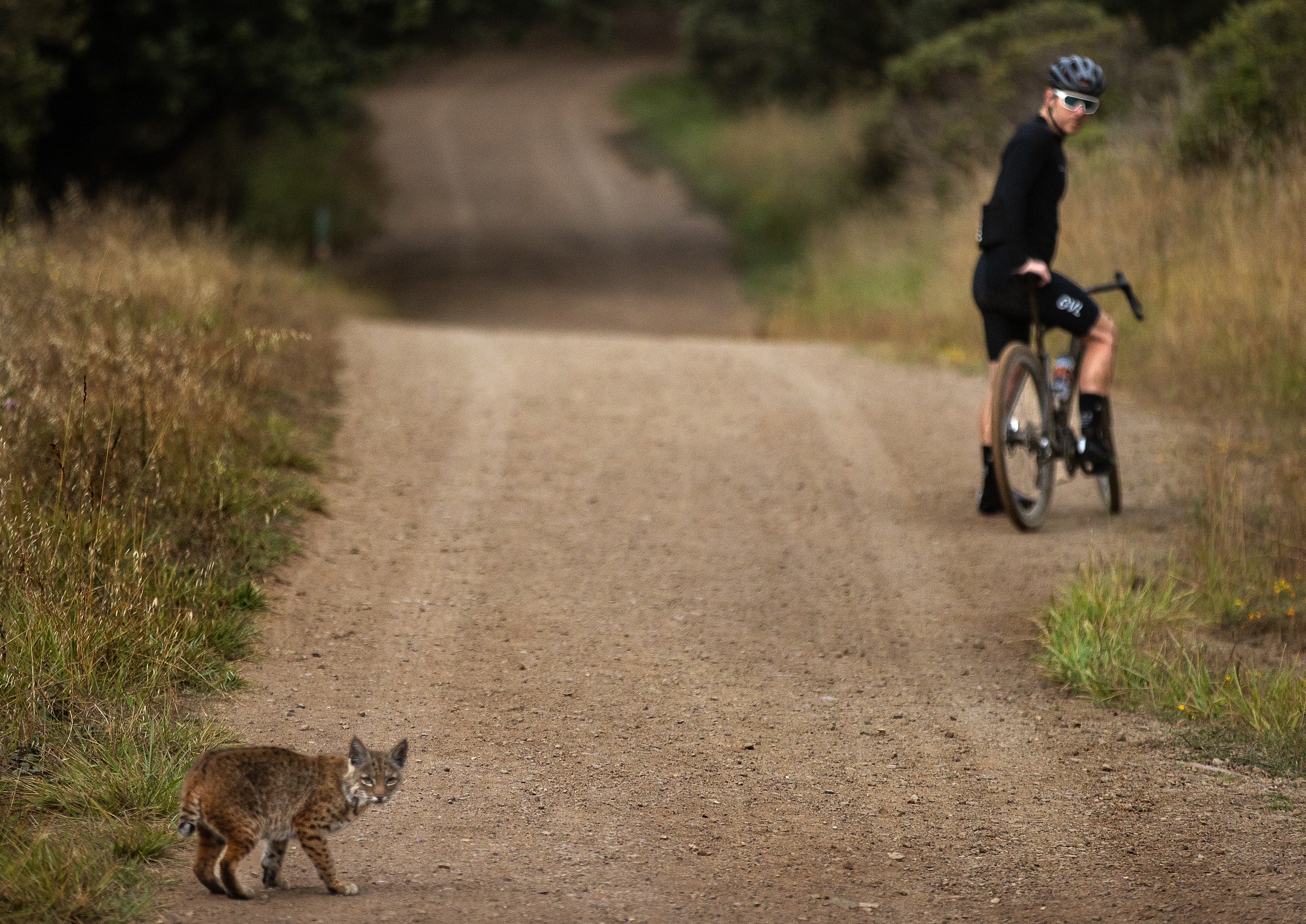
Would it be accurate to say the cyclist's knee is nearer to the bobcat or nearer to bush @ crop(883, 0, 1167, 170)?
the bobcat

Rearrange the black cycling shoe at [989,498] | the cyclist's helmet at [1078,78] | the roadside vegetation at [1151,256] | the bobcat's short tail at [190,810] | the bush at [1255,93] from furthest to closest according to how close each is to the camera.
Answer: the bush at [1255,93]
the black cycling shoe at [989,498]
the cyclist's helmet at [1078,78]
the roadside vegetation at [1151,256]
the bobcat's short tail at [190,810]

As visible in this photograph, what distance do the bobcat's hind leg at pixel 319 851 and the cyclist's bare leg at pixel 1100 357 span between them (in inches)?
187

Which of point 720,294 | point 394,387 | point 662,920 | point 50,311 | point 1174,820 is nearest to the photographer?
point 662,920

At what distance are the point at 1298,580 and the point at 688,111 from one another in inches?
1180

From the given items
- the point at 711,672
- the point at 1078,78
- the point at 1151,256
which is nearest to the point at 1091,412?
the point at 1078,78

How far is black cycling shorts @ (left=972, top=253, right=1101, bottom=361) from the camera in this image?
7367 mm

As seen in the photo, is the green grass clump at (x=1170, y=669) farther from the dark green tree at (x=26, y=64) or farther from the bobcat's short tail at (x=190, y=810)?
the dark green tree at (x=26, y=64)

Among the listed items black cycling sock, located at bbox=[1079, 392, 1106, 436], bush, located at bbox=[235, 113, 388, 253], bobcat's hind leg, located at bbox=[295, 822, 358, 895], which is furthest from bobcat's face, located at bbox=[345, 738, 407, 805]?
bush, located at bbox=[235, 113, 388, 253]

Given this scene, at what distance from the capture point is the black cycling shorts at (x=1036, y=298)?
7367mm

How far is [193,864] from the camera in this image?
401cm

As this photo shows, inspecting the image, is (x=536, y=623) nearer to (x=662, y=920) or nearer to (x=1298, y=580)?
(x=662, y=920)

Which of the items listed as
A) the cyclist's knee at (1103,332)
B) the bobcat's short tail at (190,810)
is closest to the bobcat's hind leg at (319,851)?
the bobcat's short tail at (190,810)

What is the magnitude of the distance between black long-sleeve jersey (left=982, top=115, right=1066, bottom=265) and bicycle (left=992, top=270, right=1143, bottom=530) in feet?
0.68

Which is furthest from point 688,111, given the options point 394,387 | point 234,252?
point 394,387
